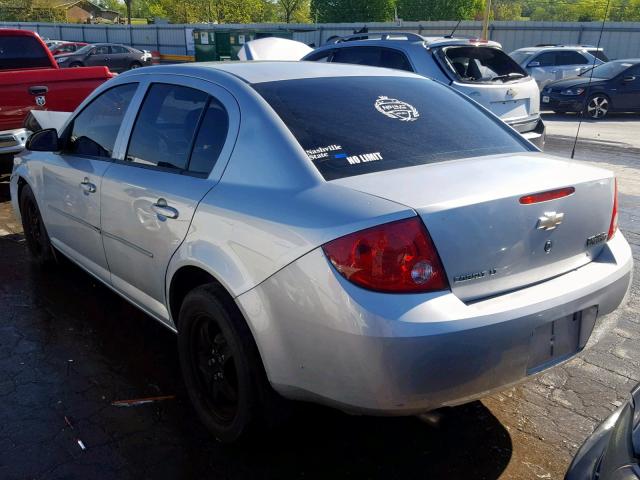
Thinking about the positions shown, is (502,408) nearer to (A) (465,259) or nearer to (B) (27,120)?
(A) (465,259)

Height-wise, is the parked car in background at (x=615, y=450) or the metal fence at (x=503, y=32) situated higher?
the parked car in background at (x=615, y=450)

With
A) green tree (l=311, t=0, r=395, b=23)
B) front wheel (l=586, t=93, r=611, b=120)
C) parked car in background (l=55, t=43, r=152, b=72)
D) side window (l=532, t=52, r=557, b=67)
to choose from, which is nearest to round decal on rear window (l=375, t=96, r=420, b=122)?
front wheel (l=586, t=93, r=611, b=120)

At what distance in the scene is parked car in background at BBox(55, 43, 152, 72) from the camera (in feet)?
87.6

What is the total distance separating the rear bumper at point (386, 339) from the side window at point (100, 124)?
6.01ft

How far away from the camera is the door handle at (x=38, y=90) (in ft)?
24.2

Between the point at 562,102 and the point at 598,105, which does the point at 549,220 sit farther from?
the point at 562,102

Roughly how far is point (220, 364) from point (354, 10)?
2189 inches

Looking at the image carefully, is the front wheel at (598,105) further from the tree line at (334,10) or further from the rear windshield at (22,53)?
the tree line at (334,10)

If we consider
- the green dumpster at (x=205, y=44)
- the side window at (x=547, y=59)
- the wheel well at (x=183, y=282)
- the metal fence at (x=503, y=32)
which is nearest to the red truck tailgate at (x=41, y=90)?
the wheel well at (x=183, y=282)

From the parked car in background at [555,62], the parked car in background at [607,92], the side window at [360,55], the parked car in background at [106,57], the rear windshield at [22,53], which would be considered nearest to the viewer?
the side window at [360,55]

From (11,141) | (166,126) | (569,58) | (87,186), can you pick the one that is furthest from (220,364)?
(569,58)

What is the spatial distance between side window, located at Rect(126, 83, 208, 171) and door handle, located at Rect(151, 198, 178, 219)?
194 millimetres

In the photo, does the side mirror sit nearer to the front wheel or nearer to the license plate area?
the license plate area

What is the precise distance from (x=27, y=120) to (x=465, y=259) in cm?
608
